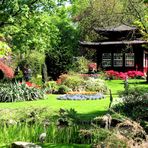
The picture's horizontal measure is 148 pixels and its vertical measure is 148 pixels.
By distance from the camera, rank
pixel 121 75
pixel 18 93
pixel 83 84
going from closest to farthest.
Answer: pixel 18 93 → pixel 83 84 → pixel 121 75

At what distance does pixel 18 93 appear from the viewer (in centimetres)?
2133

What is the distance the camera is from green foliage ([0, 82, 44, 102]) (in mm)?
21094

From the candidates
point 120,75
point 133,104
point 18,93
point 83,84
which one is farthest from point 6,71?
point 133,104

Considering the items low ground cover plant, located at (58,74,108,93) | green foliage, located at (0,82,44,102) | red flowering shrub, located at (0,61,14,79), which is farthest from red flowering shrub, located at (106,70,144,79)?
green foliage, located at (0,82,44,102)

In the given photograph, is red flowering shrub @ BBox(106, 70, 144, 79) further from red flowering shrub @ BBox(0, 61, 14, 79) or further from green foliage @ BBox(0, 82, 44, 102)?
green foliage @ BBox(0, 82, 44, 102)

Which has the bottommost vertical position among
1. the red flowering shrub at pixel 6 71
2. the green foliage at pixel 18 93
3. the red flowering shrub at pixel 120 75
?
the green foliage at pixel 18 93

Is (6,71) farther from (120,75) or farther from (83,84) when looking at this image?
(83,84)

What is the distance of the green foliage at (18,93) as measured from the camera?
21.1 metres

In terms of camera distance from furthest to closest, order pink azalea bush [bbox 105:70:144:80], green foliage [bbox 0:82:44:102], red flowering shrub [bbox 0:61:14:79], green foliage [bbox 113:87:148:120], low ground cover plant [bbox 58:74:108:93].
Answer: pink azalea bush [bbox 105:70:144:80] < red flowering shrub [bbox 0:61:14:79] < low ground cover plant [bbox 58:74:108:93] < green foliage [bbox 0:82:44:102] < green foliage [bbox 113:87:148:120]

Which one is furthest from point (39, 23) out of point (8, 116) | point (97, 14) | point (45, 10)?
point (97, 14)

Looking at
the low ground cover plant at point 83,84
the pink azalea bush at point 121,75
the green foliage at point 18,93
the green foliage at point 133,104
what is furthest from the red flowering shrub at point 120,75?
the green foliage at point 133,104

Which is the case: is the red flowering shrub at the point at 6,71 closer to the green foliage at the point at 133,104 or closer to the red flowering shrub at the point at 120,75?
the red flowering shrub at the point at 120,75

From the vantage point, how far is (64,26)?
174 ft

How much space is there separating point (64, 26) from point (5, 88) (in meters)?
31.9
